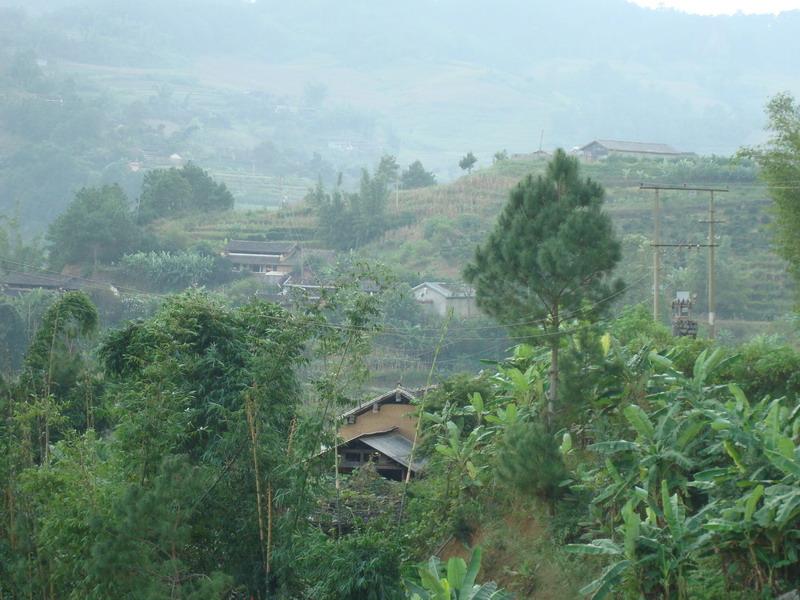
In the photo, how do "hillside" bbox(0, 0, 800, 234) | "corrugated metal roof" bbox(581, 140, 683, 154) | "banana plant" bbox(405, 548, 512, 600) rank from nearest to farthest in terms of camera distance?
"banana plant" bbox(405, 548, 512, 600)
"corrugated metal roof" bbox(581, 140, 683, 154)
"hillside" bbox(0, 0, 800, 234)

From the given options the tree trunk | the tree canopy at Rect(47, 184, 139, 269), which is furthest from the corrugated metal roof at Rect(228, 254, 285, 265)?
the tree trunk

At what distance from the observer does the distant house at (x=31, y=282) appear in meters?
33.4

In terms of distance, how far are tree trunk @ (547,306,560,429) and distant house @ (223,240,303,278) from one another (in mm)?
25901

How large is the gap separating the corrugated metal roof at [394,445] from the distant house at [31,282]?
18.6 m

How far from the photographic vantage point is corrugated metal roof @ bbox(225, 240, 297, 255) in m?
39.2

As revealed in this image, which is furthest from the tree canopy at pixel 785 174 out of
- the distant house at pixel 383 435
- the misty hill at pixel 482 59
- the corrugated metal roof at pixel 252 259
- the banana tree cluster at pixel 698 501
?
the misty hill at pixel 482 59

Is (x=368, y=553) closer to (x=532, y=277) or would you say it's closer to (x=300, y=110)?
(x=532, y=277)

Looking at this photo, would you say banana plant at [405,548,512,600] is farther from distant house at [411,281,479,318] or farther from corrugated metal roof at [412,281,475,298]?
corrugated metal roof at [412,281,475,298]

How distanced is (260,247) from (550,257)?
29.6 meters

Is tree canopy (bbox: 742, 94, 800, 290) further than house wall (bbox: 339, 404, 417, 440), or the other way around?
house wall (bbox: 339, 404, 417, 440)

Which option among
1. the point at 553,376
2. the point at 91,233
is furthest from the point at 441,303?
the point at 553,376

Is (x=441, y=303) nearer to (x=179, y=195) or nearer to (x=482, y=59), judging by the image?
(x=179, y=195)

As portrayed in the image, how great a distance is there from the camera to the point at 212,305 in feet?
43.3

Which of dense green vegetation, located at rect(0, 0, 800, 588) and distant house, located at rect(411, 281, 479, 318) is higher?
dense green vegetation, located at rect(0, 0, 800, 588)
